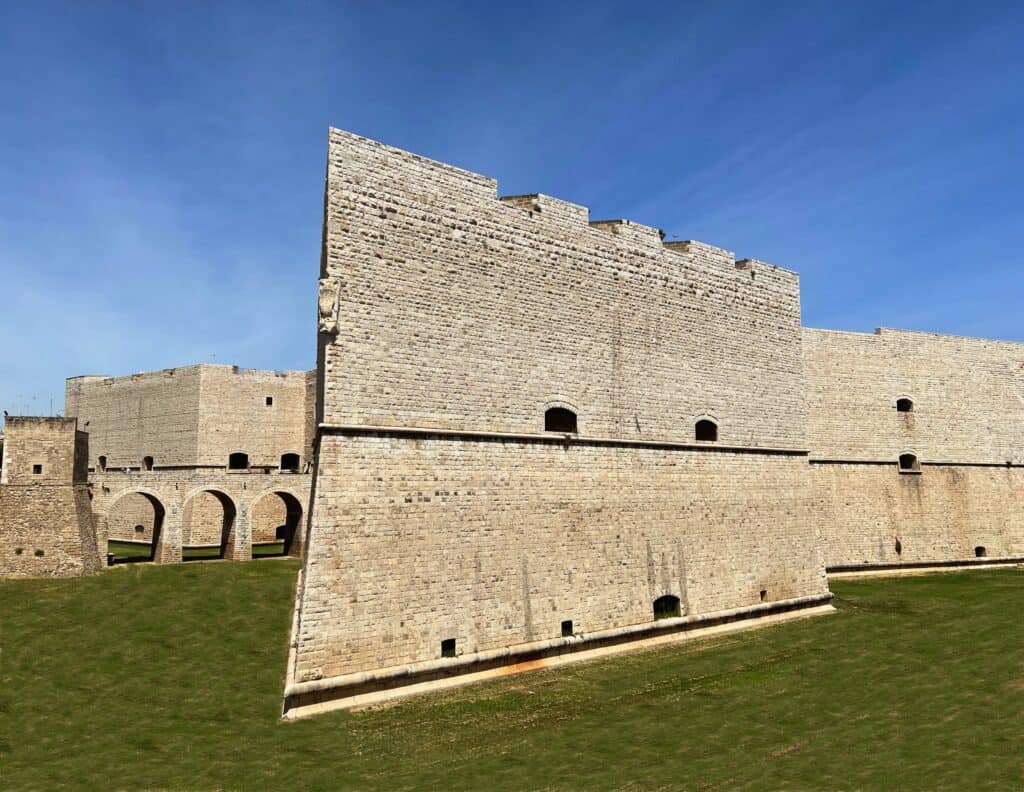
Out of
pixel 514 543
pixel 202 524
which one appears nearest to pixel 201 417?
pixel 202 524

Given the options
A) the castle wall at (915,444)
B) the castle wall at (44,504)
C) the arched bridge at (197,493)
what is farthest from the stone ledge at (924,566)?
the castle wall at (44,504)

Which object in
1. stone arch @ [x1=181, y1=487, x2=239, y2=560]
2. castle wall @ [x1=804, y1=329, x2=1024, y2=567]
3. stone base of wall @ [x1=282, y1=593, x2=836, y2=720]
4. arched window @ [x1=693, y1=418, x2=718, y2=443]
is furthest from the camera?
stone arch @ [x1=181, y1=487, x2=239, y2=560]

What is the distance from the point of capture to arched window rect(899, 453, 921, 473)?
23469mm

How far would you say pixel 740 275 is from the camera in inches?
690

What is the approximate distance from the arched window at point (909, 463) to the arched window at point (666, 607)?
12902mm

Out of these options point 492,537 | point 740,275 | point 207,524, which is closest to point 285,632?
point 492,537

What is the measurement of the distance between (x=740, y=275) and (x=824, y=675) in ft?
31.7

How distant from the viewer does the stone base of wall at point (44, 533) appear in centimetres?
1891

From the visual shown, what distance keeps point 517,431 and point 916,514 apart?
56.1 ft

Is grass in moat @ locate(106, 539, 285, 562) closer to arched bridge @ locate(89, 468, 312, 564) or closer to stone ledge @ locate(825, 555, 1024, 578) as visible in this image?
arched bridge @ locate(89, 468, 312, 564)

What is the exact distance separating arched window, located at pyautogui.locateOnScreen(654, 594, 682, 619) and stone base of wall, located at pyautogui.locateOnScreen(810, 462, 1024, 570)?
8.60 m

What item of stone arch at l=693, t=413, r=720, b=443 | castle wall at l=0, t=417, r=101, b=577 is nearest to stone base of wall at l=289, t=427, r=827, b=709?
stone arch at l=693, t=413, r=720, b=443

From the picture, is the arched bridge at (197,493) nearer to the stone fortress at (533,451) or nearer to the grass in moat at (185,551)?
the stone fortress at (533,451)

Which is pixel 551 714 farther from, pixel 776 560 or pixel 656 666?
pixel 776 560
